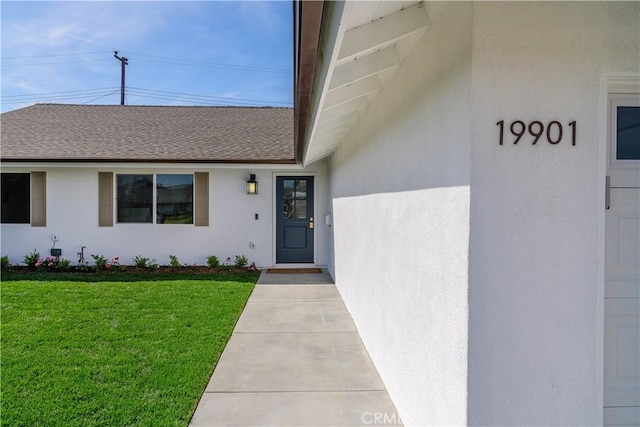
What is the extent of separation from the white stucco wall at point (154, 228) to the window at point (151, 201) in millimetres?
174

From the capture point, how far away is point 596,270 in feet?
5.89

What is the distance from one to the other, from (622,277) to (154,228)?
9020 mm

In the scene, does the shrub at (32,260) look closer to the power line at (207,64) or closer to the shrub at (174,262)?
the shrub at (174,262)

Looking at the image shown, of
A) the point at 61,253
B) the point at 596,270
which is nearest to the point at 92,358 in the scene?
the point at 596,270

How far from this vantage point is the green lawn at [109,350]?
9.59 ft

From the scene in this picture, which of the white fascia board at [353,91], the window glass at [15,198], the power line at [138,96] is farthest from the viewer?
the power line at [138,96]

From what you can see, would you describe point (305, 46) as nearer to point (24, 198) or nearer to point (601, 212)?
point (601, 212)

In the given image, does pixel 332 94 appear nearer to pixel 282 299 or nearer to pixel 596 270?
pixel 596 270

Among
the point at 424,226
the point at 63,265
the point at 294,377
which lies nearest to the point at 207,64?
the point at 63,265

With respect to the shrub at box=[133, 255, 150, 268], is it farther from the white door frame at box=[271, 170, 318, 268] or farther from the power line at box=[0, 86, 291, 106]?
the power line at box=[0, 86, 291, 106]

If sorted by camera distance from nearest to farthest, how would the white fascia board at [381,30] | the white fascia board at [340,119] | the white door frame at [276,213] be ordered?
the white fascia board at [381,30]
the white fascia board at [340,119]
the white door frame at [276,213]

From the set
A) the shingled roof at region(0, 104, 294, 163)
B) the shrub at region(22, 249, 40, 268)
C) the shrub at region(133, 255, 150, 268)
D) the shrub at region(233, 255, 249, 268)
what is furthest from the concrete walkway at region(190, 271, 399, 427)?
the shrub at region(22, 249, 40, 268)

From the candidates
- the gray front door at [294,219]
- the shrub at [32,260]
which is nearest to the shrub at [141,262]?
the shrub at [32,260]

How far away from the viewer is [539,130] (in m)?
1.79
